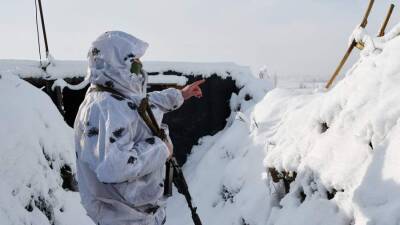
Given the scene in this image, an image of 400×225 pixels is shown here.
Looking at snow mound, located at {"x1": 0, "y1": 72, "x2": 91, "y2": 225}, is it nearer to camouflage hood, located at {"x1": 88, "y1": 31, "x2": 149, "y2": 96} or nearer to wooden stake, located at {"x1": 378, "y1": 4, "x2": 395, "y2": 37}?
camouflage hood, located at {"x1": 88, "y1": 31, "x2": 149, "y2": 96}

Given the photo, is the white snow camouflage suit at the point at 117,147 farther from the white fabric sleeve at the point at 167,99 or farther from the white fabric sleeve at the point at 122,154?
the white fabric sleeve at the point at 167,99

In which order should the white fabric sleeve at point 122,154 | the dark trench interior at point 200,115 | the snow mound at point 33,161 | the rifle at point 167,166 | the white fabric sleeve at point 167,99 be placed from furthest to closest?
the dark trench interior at point 200,115 → the snow mound at point 33,161 → the white fabric sleeve at point 167,99 → the rifle at point 167,166 → the white fabric sleeve at point 122,154

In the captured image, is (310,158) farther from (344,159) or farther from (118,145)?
(118,145)

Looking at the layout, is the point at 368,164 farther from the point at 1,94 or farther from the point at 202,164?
the point at 202,164

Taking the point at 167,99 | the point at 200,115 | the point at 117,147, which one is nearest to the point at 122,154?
the point at 117,147

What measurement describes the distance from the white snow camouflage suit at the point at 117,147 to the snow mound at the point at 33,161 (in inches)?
Result: 52.5

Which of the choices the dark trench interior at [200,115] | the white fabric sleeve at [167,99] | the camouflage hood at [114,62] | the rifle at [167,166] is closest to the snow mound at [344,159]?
the rifle at [167,166]

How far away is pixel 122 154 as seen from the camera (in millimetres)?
2533

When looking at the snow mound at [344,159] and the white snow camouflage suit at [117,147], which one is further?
the snow mound at [344,159]

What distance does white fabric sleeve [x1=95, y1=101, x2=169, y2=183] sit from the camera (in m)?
2.52

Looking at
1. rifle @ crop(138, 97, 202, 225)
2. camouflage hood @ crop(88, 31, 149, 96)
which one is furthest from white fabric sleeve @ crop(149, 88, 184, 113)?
camouflage hood @ crop(88, 31, 149, 96)

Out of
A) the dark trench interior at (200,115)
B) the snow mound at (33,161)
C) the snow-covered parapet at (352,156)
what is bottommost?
the dark trench interior at (200,115)

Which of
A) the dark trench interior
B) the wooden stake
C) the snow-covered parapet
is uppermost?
the wooden stake

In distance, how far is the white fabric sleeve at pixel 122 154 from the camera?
99.3 inches
